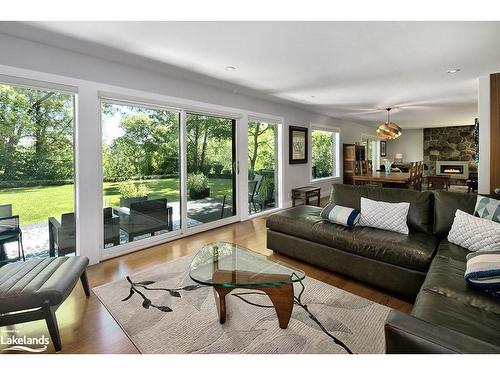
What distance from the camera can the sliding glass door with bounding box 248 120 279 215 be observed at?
17.3ft

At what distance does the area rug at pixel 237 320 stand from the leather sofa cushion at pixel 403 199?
3.37 ft

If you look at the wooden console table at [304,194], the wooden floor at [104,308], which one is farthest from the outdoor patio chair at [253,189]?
the wooden floor at [104,308]

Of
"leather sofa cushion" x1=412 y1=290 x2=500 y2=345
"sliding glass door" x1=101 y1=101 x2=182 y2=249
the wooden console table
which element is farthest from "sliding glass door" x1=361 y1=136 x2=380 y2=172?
"leather sofa cushion" x1=412 y1=290 x2=500 y2=345

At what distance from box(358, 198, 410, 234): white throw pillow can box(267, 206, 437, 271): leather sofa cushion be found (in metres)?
0.08

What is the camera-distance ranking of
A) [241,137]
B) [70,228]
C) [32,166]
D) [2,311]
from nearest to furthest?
1. [2,311]
2. [32,166]
3. [70,228]
4. [241,137]

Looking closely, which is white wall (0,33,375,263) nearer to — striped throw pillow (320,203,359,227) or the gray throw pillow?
striped throw pillow (320,203,359,227)

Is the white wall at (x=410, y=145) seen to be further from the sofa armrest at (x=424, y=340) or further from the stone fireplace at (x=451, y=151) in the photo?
the sofa armrest at (x=424, y=340)

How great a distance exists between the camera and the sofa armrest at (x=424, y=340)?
94 cm
